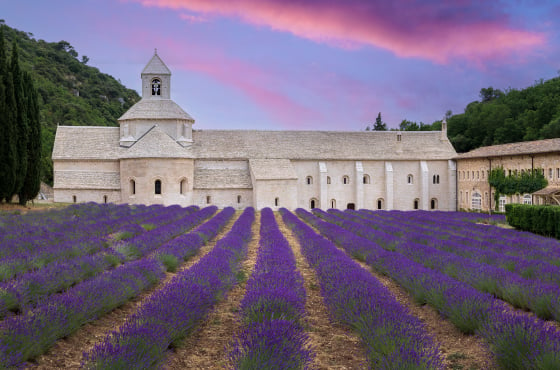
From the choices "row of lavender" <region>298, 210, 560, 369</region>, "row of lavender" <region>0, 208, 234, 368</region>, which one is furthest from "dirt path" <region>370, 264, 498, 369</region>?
"row of lavender" <region>0, 208, 234, 368</region>

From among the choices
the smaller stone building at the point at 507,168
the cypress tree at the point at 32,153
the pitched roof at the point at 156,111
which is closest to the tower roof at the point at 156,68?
the pitched roof at the point at 156,111

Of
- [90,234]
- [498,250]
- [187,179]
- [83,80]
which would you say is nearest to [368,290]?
[498,250]

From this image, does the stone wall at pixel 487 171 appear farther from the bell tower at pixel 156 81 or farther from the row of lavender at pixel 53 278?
the row of lavender at pixel 53 278

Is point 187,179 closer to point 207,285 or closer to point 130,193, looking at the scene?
point 130,193

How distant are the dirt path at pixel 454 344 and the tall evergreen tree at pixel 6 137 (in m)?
23.7

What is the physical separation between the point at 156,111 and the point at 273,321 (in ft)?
121

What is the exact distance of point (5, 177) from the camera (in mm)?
24984

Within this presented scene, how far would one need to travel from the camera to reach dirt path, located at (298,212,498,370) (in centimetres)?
489

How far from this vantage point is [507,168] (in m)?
34.4

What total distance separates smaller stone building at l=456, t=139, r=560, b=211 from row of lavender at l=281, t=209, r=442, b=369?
25200 mm

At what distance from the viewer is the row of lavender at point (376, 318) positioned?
409cm

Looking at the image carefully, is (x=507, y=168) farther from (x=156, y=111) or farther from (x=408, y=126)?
(x=408, y=126)

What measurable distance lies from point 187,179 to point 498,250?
27512 millimetres

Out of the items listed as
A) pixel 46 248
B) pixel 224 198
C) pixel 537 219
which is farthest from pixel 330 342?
pixel 224 198
